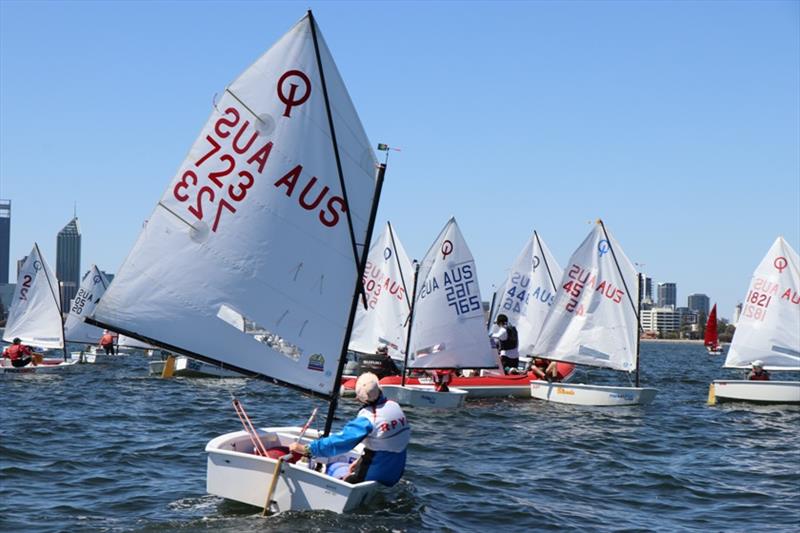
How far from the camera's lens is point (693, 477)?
53.2 feet

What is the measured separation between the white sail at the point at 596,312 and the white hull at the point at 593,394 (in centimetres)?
126

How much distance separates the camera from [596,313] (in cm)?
2864

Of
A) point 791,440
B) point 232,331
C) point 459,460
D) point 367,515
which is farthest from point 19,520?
point 791,440

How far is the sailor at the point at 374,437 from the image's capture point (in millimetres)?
11555

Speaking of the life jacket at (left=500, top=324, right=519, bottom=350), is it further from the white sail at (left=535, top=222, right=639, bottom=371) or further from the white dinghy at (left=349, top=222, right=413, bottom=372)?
the white dinghy at (left=349, top=222, right=413, bottom=372)

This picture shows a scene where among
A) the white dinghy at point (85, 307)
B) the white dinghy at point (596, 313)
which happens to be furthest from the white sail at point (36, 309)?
the white dinghy at point (596, 313)

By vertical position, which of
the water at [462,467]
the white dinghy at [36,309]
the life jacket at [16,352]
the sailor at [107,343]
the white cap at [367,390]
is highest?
the white dinghy at [36,309]

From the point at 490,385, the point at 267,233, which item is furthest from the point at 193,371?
the point at 267,233

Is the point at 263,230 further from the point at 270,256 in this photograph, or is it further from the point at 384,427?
the point at 384,427

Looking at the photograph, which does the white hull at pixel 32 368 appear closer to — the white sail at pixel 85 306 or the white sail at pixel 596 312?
the white sail at pixel 85 306

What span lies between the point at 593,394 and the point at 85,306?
105ft

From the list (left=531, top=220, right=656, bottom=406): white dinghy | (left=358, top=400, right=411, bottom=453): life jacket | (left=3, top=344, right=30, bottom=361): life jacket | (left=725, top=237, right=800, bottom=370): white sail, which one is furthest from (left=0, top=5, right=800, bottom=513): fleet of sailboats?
(left=3, top=344, right=30, bottom=361): life jacket

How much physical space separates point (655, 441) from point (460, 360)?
26.9 ft

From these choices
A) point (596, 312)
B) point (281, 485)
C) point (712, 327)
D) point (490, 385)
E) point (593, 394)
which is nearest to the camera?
point (281, 485)
